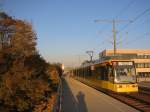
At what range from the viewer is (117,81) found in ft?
77.9

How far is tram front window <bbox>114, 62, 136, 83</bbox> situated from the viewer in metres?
23.9

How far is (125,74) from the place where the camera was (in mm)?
24312

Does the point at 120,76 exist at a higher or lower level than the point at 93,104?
higher

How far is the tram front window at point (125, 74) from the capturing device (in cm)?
2388

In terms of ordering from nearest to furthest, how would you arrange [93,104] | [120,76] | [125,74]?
[93,104] → [120,76] → [125,74]

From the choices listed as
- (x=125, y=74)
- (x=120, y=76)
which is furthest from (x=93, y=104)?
(x=125, y=74)

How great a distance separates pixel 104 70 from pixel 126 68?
2727mm

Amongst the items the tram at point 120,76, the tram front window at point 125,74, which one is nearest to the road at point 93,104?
the tram at point 120,76

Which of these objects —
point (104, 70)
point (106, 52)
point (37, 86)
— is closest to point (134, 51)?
point (106, 52)

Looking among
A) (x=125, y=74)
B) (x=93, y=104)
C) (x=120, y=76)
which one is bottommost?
(x=93, y=104)

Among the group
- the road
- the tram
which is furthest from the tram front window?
the road

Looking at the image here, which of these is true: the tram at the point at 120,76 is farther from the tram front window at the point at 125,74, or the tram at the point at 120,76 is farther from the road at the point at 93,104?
the road at the point at 93,104

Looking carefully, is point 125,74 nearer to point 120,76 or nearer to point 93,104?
point 120,76

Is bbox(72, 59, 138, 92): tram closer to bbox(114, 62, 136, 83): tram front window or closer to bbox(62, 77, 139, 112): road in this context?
bbox(114, 62, 136, 83): tram front window
